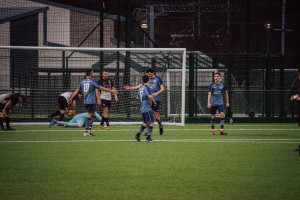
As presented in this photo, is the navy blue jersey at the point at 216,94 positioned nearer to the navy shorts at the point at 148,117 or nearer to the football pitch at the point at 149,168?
the football pitch at the point at 149,168

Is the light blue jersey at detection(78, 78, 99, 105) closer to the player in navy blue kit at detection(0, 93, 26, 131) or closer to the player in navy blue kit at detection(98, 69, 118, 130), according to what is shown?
the player in navy blue kit at detection(0, 93, 26, 131)

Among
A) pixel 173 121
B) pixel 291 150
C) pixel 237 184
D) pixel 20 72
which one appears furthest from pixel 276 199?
pixel 20 72

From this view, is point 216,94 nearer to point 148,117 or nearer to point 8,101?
point 148,117

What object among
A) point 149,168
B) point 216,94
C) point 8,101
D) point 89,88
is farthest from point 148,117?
point 8,101

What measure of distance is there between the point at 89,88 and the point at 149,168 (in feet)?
24.8

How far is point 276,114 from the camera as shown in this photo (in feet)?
91.7

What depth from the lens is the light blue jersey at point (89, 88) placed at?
727 inches

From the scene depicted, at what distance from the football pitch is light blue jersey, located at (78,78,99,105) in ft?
4.10

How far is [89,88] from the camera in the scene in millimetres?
18500

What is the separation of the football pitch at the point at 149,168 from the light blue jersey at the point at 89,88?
125 centimetres

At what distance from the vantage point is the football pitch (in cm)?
881

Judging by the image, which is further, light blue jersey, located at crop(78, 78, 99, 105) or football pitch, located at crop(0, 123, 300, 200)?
light blue jersey, located at crop(78, 78, 99, 105)

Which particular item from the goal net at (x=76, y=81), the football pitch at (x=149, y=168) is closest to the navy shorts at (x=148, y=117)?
the football pitch at (x=149, y=168)

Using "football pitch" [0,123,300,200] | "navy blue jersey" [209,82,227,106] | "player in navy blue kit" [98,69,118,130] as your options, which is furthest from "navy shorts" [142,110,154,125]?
"player in navy blue kit" [98,69,118,130]
